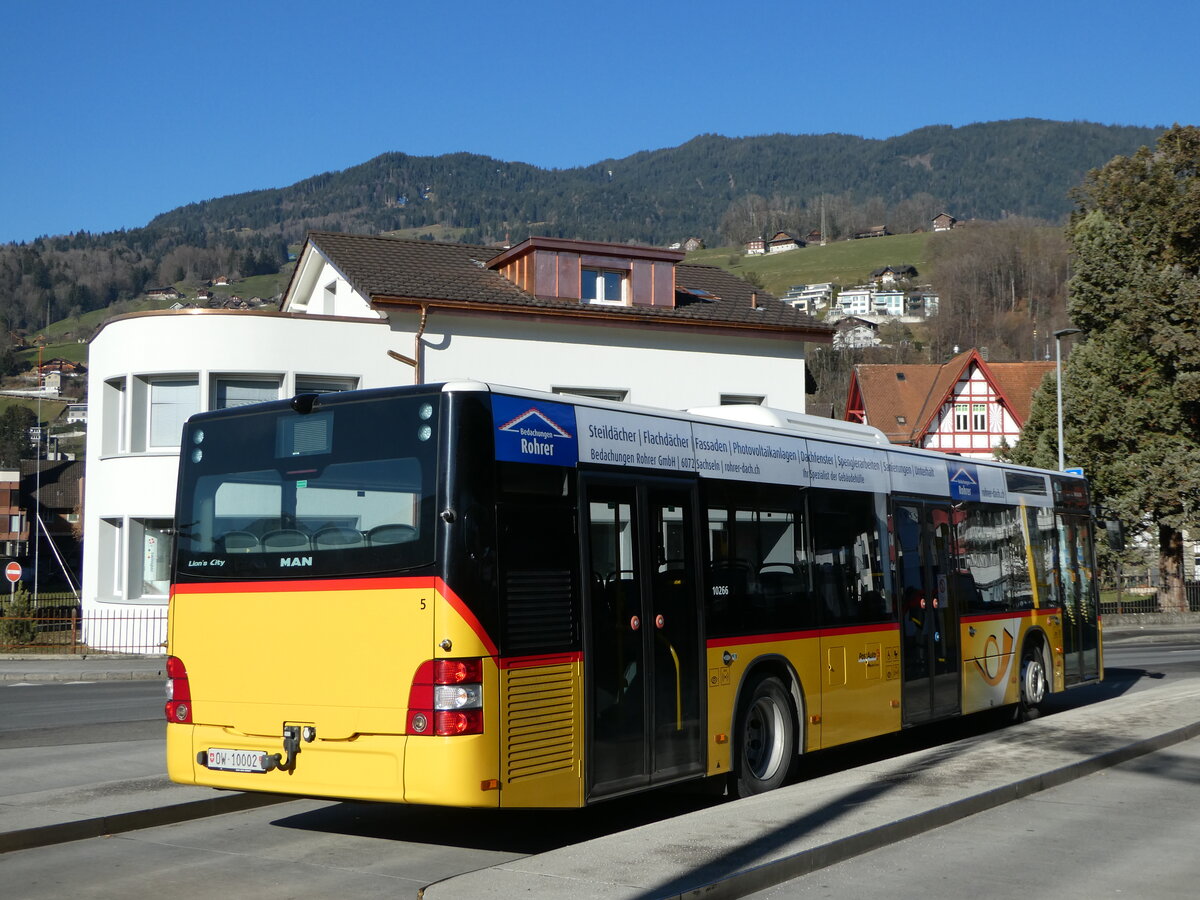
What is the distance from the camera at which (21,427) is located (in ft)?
416

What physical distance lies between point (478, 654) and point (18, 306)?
648ft

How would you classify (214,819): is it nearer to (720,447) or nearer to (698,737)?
(698,737)

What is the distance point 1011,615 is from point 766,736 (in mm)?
Result: 5735

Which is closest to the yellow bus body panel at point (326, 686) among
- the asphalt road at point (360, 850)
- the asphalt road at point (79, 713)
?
the asphalt road at point (360, 850)

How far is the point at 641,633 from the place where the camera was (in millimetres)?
8531

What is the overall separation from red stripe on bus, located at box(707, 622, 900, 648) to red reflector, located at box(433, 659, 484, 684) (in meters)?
2.40

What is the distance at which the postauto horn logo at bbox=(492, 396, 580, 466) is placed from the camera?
25.5 ft

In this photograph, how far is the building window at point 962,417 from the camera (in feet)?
247

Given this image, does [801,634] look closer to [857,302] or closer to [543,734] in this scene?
[543,734]

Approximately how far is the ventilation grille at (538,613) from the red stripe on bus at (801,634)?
1680mm

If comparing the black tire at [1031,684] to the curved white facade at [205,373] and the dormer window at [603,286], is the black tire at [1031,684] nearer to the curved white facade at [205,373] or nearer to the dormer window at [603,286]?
the curved white facade at [205,373]

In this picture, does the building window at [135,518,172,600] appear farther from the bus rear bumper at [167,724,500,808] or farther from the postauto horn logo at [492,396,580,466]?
the postauto horn logo at [492,396,580,466]

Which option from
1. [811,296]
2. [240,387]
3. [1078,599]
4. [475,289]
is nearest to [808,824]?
[1078,599]

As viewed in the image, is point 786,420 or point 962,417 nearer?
point 786,420
